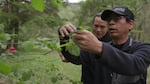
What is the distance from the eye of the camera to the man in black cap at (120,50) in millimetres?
2182

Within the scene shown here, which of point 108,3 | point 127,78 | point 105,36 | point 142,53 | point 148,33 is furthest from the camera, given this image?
point 148,33

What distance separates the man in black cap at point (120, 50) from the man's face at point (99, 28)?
66cm

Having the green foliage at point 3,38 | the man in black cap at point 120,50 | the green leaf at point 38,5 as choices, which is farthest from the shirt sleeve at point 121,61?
the green leaf at point 38,5

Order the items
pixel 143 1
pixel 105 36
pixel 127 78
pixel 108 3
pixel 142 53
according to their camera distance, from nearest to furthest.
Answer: pixel 142 53 → pixel 127 78 → pixel 105 36 → pixel 108 3 → pixel 143 1

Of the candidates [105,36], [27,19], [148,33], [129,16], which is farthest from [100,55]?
[148,33]

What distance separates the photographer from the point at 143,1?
38.7 meters

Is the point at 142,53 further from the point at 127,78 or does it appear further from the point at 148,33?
the point at 148,33

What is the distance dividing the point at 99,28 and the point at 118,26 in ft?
3.30

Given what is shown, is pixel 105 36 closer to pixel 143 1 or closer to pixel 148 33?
pixel 143 1

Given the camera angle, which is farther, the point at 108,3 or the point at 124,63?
the point at 108,3

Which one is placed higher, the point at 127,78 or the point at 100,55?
the point at 100,55

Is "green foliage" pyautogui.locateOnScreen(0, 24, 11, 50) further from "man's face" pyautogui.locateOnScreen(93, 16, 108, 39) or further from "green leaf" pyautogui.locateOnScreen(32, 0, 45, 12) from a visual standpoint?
"man's face" pyautogui.locateOnScreen(93, 16, 108, 39)

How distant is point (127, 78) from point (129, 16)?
0.63m

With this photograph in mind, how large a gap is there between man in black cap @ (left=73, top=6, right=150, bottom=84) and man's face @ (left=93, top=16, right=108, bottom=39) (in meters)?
0.66
